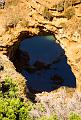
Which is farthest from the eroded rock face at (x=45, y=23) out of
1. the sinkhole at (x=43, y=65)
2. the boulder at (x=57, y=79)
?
the boulder at (x=57, y=79)

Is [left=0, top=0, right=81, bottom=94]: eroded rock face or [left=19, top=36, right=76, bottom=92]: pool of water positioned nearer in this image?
[left=0, top=0, right=81, bottom=94]: eroded rock face

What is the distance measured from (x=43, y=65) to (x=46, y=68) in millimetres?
367

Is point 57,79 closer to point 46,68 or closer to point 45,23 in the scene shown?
point 46,68

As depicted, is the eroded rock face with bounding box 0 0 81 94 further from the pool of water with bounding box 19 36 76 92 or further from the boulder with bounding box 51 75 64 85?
the boulder with bounding box 51 75 64 85

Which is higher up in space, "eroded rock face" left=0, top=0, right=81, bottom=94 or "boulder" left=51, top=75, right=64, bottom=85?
"eroded rock face" left=0, top=0, right=81, bottom=94

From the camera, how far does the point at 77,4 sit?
22.5 metres

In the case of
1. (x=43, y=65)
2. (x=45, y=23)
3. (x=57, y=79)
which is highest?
(x=45, y=23)

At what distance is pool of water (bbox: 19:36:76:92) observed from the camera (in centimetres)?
2773

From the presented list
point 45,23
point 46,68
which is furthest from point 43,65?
point 45,23

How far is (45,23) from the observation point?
22.9m

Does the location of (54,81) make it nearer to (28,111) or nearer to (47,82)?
(47,82)

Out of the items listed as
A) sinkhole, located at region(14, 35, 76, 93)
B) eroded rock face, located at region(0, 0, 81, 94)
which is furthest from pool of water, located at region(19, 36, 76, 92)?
eroded rock face, located at region(0, 0, 81, 94)

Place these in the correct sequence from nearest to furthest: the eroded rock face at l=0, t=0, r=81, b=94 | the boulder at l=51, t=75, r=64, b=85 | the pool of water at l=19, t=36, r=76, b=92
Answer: the eroded rock face at l=0, t=0, r=81, b=94 → the pool of water at l=19, t=36, r=76, b=92 → the boulder at l=51, t=75, r=64, b=85

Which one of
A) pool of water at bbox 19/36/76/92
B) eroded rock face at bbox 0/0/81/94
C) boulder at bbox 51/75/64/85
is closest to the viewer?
eroded rock face at bbox 0/0/81/94
